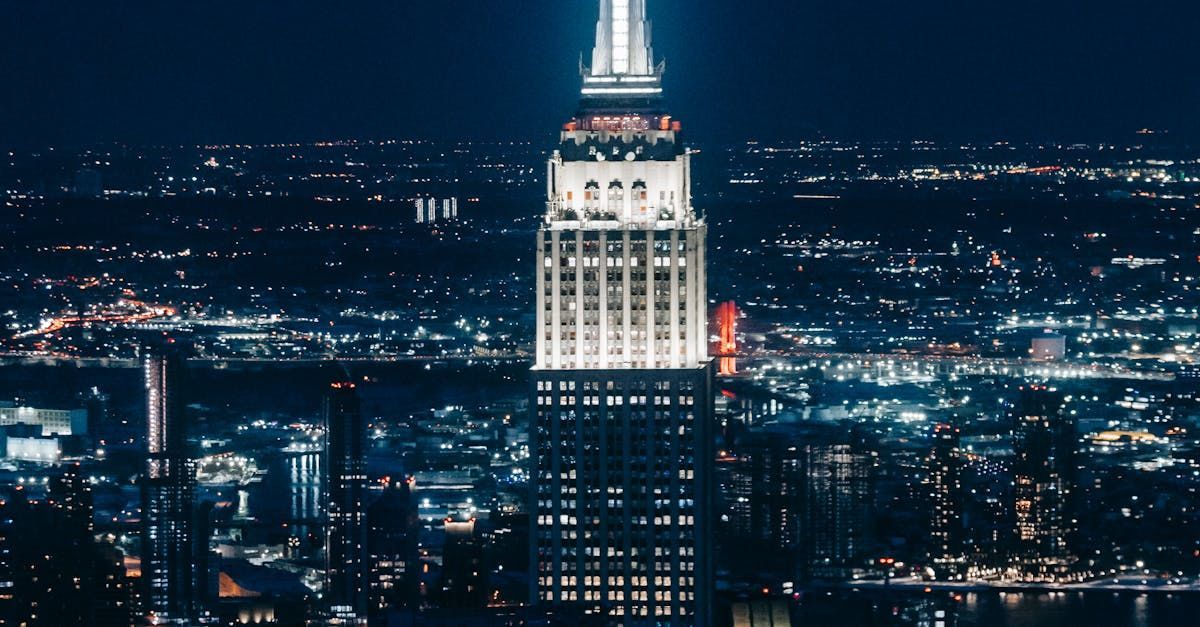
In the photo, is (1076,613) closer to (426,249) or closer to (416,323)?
(426,249)

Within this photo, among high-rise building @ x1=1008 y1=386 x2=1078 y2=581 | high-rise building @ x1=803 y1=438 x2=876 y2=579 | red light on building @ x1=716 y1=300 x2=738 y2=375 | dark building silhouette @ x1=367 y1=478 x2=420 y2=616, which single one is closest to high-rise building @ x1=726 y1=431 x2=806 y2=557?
high-rise building @ x1=803 y1=438 x2=876 y2=579

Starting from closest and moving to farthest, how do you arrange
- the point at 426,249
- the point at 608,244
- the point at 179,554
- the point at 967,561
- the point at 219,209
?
the point at 608,244 → the point at 179,554 → the point at 967,561 → the point at 219,209 → the point at 426,249

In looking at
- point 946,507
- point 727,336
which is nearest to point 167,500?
point 727,336

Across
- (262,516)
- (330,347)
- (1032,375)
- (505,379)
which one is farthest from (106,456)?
(1032,375)

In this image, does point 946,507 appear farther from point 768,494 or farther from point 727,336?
point 727,336

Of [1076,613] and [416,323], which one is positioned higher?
[416,323]

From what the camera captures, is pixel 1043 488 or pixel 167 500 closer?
pixel 167 500
